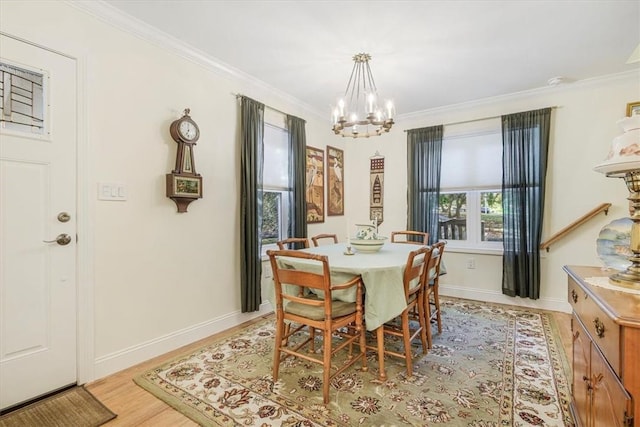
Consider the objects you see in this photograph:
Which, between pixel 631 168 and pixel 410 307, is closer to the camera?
pixel 631 168

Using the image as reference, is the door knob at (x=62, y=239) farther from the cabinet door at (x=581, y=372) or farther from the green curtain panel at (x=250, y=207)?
the cabinet door at (x=581, y=372)

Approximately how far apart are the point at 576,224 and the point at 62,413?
4.65 m

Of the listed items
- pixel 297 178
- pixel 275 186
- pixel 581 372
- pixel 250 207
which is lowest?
pixel 581 372

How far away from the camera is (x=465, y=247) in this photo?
4098 millimetres

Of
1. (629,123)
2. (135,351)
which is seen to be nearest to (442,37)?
(629,123)

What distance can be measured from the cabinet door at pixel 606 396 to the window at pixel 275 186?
2892mm

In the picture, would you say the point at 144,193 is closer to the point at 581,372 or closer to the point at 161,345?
the point at 161,345

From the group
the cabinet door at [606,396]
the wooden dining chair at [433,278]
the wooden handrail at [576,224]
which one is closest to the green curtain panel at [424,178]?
the wooden handrail at [576,224]

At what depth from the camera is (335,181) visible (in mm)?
4750

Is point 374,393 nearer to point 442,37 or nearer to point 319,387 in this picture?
point 319,387

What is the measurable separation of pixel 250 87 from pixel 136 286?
2229mm

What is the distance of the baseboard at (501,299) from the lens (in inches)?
137

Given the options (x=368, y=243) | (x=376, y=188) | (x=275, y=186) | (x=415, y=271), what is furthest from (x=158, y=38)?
(x=376, y=188)

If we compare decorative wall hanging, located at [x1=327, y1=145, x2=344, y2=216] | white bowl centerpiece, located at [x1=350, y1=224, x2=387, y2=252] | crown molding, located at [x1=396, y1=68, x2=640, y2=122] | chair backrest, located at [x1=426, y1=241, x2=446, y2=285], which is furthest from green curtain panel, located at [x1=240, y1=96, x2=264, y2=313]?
crown molding, located at [x1=396, y1=68, x2=640, y2=122]
